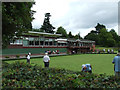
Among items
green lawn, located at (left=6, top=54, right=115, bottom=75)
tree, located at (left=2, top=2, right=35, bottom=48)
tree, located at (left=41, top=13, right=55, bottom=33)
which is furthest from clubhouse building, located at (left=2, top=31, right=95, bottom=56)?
tree, located at (left=41, top=13, right=55, bottom=33)

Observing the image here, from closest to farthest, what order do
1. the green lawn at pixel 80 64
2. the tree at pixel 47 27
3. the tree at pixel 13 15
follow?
the tree at pixel 13 15
the green lawn at pixel 80 64
the tree at pixel 47 27

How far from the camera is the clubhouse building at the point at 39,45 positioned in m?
27.0

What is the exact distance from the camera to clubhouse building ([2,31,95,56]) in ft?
88.7

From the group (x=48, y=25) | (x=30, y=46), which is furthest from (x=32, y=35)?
(x=48, y=25)

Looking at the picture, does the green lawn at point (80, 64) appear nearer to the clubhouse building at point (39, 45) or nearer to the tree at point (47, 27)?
the clubhouse building at point (39, 45)

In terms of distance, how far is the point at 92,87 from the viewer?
3.43 meters

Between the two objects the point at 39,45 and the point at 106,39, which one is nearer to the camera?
the point at 39,45

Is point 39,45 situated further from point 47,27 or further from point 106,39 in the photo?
point 106,39

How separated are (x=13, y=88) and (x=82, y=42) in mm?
44043

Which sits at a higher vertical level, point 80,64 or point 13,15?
point 13,15

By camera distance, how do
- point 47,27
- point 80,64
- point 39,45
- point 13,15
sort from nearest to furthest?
point 13,15 → point 80,64 → point 39,45 → point 47,27

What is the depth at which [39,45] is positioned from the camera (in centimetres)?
3206

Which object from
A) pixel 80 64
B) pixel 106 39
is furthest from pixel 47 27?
pixel 80 64

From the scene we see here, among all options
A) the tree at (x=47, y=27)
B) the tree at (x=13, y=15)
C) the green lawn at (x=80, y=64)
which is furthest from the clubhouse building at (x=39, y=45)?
the tree at (x=47, y=27)
